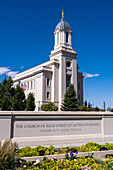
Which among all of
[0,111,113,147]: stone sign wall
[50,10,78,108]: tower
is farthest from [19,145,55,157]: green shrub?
[50,10,78,108]: tower

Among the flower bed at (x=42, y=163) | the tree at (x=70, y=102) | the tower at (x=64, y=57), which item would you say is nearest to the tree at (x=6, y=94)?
the tree at (x=70, y=102)

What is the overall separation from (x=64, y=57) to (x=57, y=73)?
495 centimetres

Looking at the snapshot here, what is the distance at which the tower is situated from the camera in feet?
164

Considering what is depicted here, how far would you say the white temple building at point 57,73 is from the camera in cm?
4962

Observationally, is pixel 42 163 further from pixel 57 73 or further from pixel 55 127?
pixel 57 73

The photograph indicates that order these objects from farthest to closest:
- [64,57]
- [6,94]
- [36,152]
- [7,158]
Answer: [64,57], [6,94], [36,152], [7,158]

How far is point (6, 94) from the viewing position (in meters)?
38.8

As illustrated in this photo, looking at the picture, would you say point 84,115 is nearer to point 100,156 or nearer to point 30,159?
point 100,156

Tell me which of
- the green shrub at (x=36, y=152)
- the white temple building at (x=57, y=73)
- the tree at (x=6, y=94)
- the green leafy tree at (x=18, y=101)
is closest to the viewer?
the green shrub at (x=36, y=152)

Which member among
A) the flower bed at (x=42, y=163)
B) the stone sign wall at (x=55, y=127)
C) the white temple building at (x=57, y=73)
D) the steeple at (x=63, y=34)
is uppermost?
the steeple at (x=63, y=34)

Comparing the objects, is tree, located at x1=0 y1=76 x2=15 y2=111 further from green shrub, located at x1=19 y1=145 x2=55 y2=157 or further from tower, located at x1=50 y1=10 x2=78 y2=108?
green shrub, located at x1=19 y1=145 x2=55 y2=157

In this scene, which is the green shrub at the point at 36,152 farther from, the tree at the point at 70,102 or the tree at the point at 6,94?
the tree at the point at 70,102

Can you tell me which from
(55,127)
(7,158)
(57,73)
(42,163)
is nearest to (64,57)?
(57,73)

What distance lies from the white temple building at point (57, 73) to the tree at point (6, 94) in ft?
36.0
